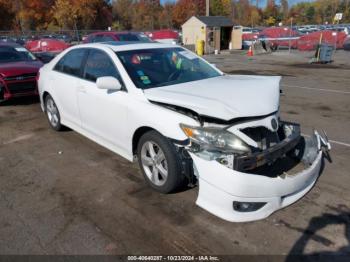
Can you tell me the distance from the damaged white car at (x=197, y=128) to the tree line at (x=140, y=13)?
59.4m

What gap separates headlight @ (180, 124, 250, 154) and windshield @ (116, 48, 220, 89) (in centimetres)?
113

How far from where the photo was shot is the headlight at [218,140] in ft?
10.0

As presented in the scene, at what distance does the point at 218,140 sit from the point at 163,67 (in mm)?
1722

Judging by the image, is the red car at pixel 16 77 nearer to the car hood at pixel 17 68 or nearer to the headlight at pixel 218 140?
the car hood at pixel 17 68

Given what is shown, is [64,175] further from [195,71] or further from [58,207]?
[195,71]

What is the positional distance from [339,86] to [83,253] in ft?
32.4

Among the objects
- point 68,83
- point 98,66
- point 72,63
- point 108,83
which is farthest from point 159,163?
point 72,63

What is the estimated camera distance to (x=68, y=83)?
16.7 feet

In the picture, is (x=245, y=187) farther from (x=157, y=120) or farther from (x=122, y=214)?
(x=122, y=214)

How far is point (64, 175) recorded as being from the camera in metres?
4.34

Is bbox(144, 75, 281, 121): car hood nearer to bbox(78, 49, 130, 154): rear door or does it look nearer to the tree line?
bbox(78, 49, 130, 154): rear door

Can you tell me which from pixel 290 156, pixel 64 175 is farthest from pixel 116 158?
pixel 290 156

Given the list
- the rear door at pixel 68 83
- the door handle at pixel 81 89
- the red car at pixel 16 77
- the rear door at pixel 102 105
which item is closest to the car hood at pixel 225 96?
the rear door at pixel 102 105

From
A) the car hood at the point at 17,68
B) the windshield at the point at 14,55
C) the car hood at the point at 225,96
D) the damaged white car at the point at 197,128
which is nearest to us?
the damaged white car at the point at 197,128
